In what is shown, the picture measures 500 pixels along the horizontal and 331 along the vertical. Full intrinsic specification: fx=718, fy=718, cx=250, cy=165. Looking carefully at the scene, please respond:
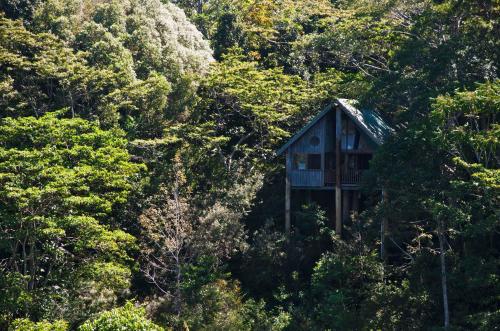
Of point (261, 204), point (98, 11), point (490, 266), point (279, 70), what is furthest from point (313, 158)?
point (98, 11)

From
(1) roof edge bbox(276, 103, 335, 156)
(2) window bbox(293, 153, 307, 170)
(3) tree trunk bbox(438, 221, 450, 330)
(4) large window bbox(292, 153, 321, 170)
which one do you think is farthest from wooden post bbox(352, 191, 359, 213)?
(3) tree trunk bbox(438, 221, 450, 330)

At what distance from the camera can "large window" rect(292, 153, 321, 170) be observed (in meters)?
28.8

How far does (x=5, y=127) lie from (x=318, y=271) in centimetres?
1200

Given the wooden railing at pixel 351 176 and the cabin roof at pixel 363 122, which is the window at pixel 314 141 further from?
the wooden railing at pixel 351 176

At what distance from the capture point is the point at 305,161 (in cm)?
2888

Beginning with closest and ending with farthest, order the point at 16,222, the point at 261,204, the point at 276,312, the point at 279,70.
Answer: the point at 16,222 < the point at 276,312 < the point at 261,204 < the point at 279,70

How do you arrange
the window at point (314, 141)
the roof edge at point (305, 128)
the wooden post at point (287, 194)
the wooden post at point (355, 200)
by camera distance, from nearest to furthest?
the roof edge at point (305, 128) < the wooden post at point (287, 194) < the window at point (314, 141) < the wooden post at point (355, 200)

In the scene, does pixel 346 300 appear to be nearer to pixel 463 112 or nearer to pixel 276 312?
pixel 276 312

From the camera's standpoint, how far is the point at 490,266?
19766 mm

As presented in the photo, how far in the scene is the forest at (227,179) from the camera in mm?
21328

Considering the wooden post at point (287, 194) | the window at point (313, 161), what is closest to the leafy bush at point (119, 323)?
the wooden post at point (287, 194)

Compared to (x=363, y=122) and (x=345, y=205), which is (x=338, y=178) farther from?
(x=363, y=122)

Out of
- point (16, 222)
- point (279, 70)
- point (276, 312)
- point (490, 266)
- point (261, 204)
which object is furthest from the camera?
point (279, 70)

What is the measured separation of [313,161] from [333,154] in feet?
2.79
